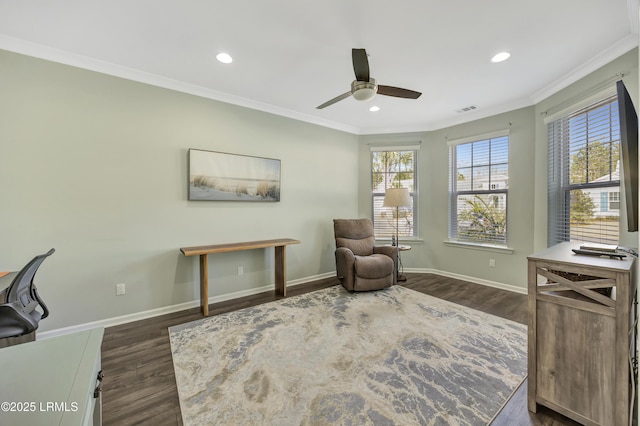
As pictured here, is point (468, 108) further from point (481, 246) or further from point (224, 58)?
point (224, 58)

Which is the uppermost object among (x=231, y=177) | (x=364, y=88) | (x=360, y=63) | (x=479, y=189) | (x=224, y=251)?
(x=360, y=63)

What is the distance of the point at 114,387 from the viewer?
5.88ft

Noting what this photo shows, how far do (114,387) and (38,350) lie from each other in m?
1.31

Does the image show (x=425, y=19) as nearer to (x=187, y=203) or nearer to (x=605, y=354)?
(x=605, y=354)

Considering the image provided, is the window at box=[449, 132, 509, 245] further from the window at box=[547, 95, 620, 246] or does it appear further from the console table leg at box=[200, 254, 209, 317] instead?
the console table leg at box=[200, 254, 209, 317]

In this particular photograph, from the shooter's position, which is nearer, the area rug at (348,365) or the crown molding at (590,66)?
the area rug at (348,365)

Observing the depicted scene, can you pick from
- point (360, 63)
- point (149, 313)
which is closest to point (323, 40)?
point (360, 63)

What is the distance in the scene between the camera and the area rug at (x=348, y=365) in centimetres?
157

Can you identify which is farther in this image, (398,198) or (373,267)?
(398,198)

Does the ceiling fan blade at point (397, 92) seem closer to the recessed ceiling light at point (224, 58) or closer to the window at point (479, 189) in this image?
the recessed ceiling light at point (224, 58)

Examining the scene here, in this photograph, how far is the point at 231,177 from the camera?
346cm

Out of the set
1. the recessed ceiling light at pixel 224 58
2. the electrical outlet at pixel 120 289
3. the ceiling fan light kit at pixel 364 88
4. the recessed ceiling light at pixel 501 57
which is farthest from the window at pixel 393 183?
the electrical outlet at pixel 120 289

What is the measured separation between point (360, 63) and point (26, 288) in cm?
297

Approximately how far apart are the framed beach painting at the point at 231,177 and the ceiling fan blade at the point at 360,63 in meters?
1.99
